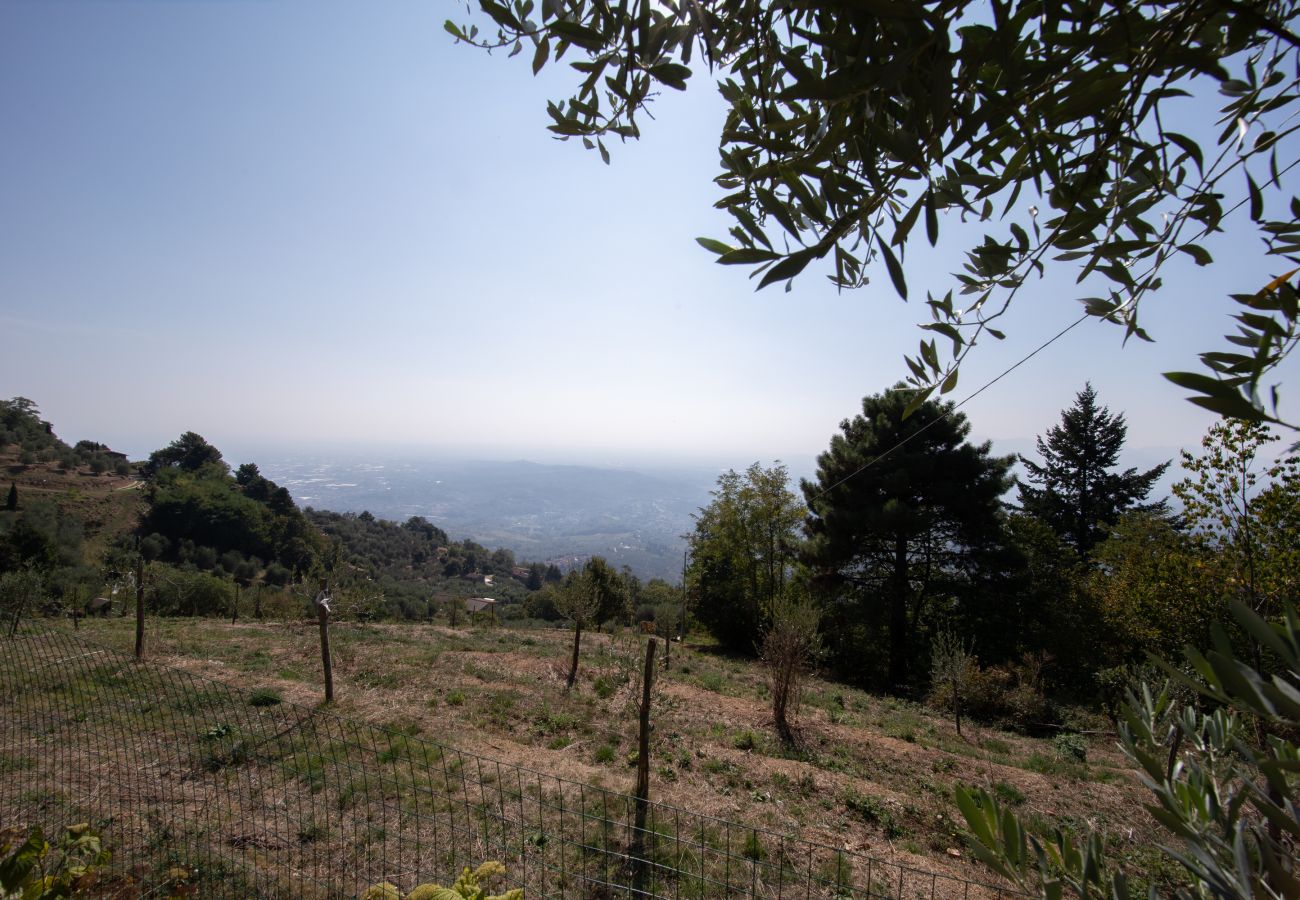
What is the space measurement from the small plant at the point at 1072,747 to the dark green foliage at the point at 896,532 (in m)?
7.43

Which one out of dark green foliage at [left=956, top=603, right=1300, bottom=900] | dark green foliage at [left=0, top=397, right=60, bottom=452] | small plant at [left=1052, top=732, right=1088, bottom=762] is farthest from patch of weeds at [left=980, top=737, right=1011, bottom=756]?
dark green foliage at [left=0, top=397, right=60, bottom=452]

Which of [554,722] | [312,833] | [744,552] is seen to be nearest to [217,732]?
[312,833]

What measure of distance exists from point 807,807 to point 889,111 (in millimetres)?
7168

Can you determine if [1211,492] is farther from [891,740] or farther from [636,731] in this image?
[636,731]

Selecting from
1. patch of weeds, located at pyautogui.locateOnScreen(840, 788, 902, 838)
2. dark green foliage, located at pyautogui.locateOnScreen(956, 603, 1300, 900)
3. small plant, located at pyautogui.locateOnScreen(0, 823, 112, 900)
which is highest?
dark green foliage, located at pyautogui.locateOnScreen(956, 603, 1300, 900)

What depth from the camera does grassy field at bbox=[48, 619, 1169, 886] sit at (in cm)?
607

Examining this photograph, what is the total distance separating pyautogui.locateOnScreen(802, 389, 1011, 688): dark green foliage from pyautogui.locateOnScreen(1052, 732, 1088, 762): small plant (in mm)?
7426

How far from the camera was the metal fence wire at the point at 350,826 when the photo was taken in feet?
14.2

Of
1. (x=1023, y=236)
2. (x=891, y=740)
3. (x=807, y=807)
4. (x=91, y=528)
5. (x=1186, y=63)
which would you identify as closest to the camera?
(x=1186, y=63)

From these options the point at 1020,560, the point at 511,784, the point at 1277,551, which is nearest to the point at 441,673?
the point at 511,784

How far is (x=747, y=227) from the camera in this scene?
40.7 inches

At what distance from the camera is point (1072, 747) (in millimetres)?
10070

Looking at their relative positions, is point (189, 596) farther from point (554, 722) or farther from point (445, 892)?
point (445, 892)

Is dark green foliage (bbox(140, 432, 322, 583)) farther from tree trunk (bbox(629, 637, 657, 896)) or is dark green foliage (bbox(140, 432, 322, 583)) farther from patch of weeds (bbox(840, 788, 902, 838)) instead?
patch of weeds (bbox(840, 788, 902, 838))
